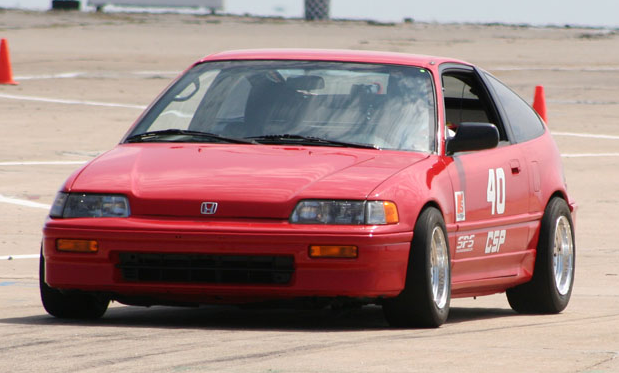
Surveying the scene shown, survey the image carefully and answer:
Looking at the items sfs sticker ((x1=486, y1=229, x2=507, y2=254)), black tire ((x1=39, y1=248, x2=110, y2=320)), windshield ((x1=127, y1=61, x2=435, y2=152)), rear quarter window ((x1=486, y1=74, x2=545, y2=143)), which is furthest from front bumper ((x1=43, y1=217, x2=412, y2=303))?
rear quarter window ((x1=486, y1=74, x2=545, y2=143))

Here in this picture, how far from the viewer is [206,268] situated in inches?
264

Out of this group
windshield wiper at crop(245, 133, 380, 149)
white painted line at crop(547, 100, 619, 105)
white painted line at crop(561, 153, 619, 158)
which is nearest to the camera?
windshield wiper at crop(245, 133, 380, 149)

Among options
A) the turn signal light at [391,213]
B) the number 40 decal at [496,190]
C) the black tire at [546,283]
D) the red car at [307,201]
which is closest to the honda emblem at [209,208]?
the red car at [307,201]

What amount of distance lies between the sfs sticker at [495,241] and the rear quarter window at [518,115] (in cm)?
78

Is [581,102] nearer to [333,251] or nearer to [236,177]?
[236,177]

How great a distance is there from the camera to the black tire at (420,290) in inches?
268

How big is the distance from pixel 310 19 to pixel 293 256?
54990 mm

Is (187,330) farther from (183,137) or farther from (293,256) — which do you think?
(183,137)

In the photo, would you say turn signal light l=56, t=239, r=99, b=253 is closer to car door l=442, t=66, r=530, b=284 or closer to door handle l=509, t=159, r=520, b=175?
car door l=442, t=66, r=530, b=284

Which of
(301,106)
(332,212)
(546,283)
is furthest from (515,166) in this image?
(332,212)

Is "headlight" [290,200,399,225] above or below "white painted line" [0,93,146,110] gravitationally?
above

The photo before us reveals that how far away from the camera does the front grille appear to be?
6.66m

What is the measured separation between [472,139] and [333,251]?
4.20 feet

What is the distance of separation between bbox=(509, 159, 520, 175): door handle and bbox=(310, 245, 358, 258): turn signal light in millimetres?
1870
